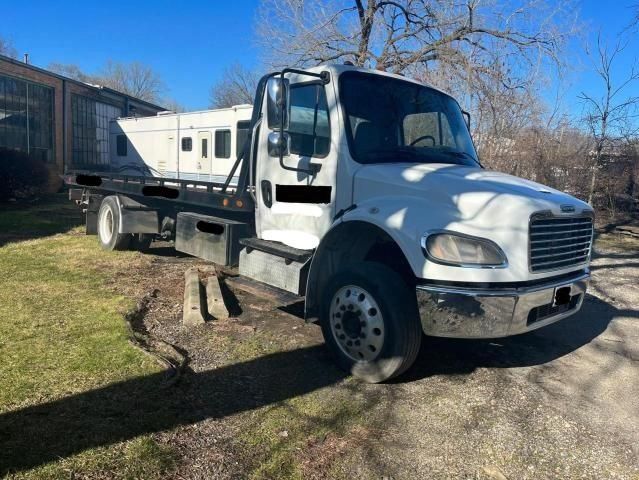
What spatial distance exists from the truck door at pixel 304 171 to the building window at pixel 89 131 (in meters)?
22.4

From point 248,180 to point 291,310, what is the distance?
1.56 meters

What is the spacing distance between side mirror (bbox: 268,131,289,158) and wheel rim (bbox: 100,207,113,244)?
477 centimetres

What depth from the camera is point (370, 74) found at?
4773 mm

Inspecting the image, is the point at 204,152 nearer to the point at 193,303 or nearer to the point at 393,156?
the point at 193,303

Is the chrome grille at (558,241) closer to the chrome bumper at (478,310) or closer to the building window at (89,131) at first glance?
the chrome bumper at (478,310)

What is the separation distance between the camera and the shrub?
1464 cm

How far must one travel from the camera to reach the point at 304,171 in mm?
4691

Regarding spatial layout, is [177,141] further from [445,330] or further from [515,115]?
[445,330]

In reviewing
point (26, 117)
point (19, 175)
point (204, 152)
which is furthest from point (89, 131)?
point (204, 152)

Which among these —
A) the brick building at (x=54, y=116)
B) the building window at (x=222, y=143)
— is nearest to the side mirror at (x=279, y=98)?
the building window at (x=222, y=143)

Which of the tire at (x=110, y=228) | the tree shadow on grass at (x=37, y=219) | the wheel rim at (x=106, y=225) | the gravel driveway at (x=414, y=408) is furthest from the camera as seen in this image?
the tree shadow on grass at (x=37, y=219)

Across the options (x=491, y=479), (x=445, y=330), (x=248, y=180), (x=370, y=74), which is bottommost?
(x=491, y=479)

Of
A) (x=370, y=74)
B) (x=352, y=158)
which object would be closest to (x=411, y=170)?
(x=352, y=158)

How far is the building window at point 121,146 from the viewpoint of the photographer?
808 inches
